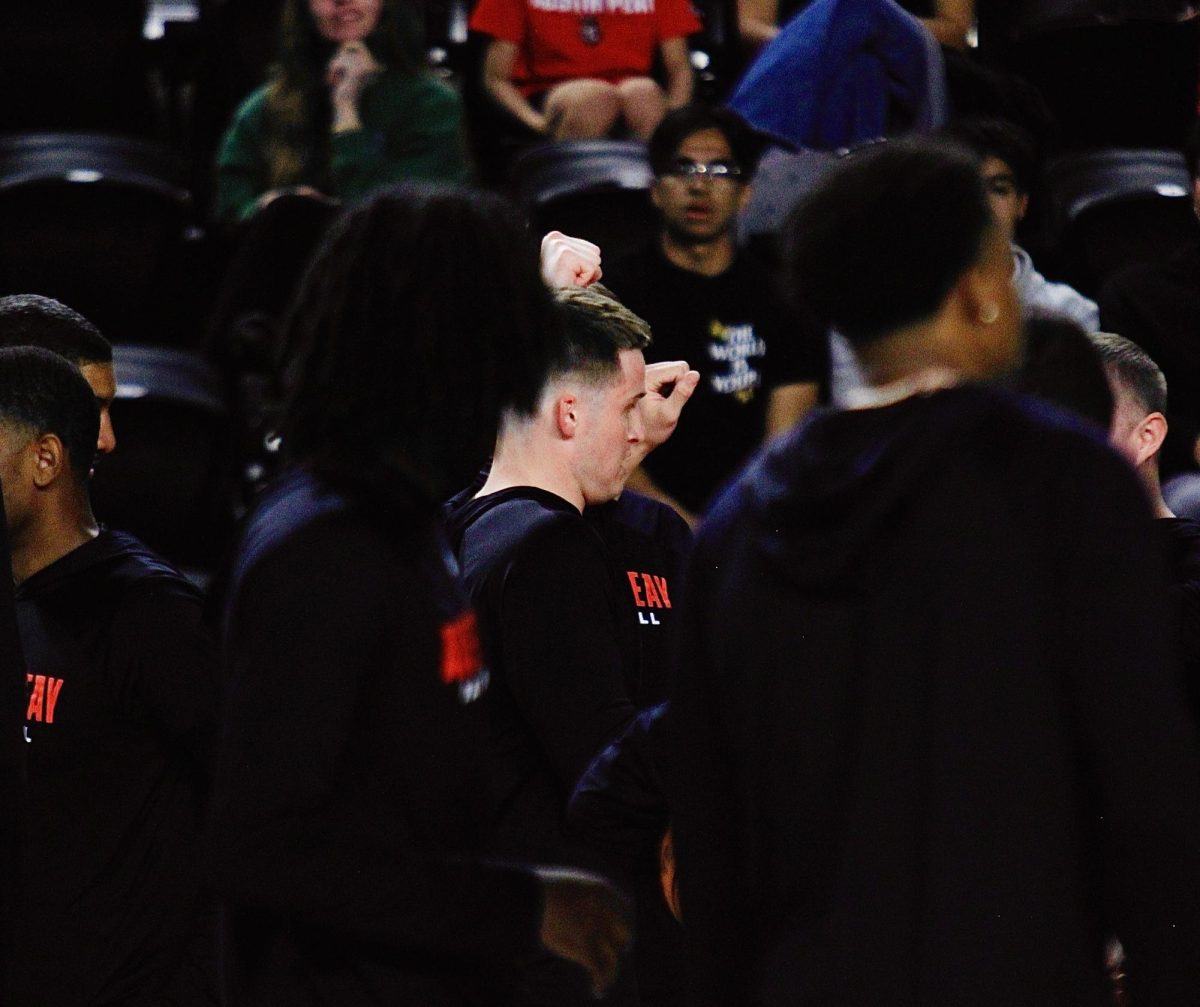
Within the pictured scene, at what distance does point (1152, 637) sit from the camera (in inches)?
69.5

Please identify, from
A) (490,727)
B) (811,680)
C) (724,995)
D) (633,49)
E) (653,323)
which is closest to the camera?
(811,680)

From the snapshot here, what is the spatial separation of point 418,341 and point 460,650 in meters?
0.31

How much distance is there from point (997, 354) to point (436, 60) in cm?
554

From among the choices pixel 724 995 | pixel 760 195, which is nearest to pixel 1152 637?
pixel 724 995

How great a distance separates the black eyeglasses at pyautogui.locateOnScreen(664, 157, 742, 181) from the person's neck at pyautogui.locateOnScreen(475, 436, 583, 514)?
2.20 metres

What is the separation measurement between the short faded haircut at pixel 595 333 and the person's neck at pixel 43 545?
31.7 inches

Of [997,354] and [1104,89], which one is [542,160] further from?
[997,354]

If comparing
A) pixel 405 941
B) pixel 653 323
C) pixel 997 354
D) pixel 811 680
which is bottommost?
pixel 653 323

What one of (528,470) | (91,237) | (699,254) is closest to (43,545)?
(528,470)

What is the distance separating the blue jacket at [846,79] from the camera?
4.86 m

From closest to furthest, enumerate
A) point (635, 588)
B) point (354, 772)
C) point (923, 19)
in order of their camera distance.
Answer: point (354, 772), point (635, 588), point (923, 19)

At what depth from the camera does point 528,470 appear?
3.03m

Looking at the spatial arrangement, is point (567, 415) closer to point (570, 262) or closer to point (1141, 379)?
point (570, 262)

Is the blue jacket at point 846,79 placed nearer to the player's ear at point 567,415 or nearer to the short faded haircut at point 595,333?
the short faded haircut at point 595,333
